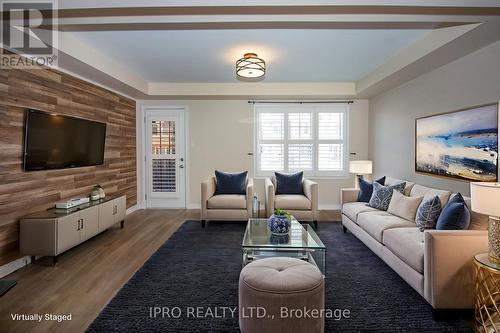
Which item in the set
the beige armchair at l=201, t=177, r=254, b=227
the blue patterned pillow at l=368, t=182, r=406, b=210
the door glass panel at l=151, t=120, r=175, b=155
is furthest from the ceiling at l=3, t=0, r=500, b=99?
the beige armchair at l=201, t=177, r=254, b=227

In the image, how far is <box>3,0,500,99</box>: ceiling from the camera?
2.41m

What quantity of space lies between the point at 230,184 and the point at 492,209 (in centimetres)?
376

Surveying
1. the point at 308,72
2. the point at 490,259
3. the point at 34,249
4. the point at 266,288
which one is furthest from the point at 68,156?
the point at 490,259

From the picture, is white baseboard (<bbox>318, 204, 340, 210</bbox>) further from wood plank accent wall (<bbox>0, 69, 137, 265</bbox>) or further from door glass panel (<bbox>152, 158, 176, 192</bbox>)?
wood plank accent wall (<bbox>0, 69, 137, 265</bbox>)

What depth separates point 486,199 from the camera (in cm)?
203

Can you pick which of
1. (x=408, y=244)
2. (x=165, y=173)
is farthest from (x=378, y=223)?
(x=165, y=173)

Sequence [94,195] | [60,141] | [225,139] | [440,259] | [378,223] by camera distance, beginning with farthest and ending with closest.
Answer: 1. [225,139]
2. [94,195]
3. [60,141]
4. [378,223]
5. [440,259]

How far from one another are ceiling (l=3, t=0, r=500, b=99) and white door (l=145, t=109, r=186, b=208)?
0.61 metres

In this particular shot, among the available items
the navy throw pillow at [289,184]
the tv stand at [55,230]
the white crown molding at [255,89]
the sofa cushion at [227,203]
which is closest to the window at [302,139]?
the white crown molding at [255,89]

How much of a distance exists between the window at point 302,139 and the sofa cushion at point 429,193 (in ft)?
7.91

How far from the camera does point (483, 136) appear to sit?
2.96m

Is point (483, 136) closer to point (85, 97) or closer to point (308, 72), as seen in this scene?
point (308, 72)

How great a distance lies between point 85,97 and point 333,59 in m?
3.68

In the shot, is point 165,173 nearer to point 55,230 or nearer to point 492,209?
point 55,230
